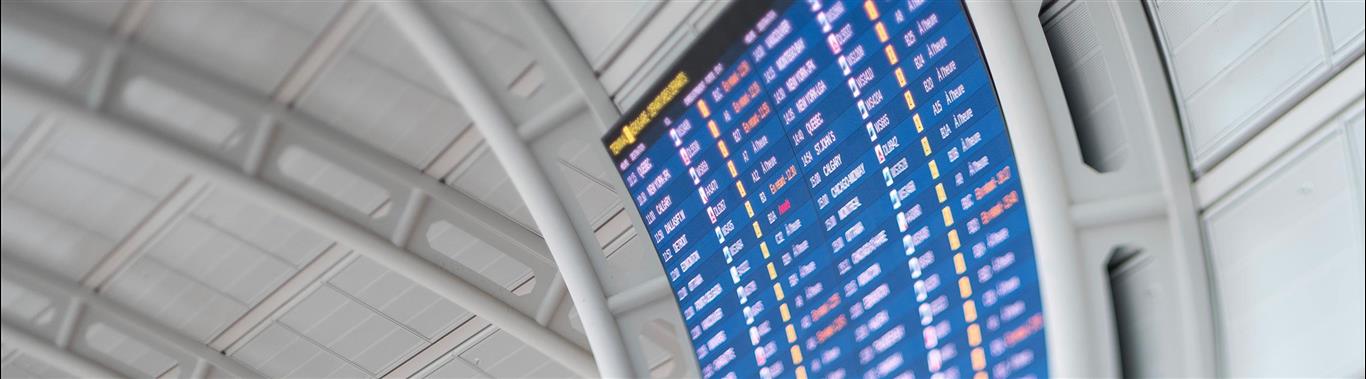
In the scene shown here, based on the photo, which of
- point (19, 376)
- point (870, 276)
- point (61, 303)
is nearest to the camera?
point (870, 276)

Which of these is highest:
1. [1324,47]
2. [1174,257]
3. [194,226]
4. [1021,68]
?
[194,226]

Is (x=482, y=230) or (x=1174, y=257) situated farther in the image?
(x=482, y=230)

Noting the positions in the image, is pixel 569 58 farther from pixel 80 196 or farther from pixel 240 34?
pixel 80 196

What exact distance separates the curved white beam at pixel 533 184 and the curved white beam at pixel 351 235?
4.06m

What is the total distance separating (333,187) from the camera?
48.4 feet

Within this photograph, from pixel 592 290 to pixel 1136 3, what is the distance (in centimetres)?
480

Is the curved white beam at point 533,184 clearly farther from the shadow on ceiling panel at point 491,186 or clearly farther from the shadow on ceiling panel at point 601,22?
the shadow on ceiling panel at point 491,186

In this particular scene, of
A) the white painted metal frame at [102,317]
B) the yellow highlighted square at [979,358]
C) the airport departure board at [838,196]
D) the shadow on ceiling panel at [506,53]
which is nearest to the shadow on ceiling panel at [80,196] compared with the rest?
the white painted metal frame at [102,317]

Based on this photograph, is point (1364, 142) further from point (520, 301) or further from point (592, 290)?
point (520, 301)

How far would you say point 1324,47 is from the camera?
5871mm

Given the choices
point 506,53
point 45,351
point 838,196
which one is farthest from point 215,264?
point 838,196

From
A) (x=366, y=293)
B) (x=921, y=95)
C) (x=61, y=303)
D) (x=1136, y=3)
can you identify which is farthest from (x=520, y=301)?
(x=1136, y=3)

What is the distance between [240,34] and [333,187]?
2.40 metres

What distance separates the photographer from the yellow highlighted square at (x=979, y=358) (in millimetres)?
7305
